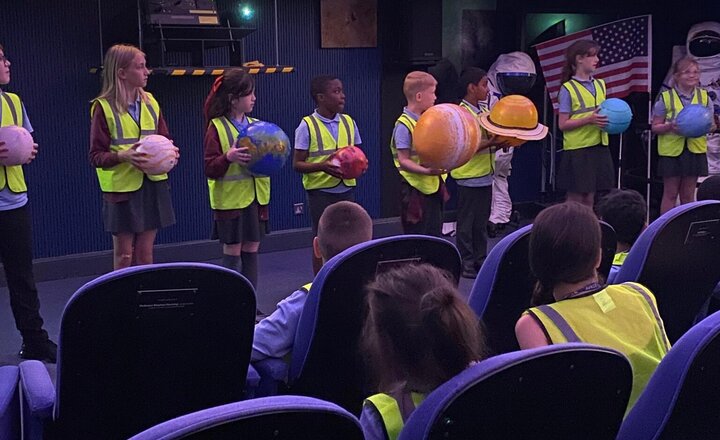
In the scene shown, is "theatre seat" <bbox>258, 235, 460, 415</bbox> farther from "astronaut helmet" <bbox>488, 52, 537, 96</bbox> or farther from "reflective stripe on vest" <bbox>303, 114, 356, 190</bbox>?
"astronaut helmet" <bbox>488, 52, 537, 96</bbox>

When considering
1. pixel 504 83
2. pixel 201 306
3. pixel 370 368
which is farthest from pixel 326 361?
pixel 504 83

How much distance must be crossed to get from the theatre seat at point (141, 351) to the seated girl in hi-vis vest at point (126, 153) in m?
2.02

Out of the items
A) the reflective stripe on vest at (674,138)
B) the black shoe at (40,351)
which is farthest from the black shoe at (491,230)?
the black shoe at (40,351)

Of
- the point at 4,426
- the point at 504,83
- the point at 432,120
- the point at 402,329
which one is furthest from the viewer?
the point at 504,83

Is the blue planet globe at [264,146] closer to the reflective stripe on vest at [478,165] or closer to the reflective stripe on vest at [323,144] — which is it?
the reflective stripe on vest at [323,144]

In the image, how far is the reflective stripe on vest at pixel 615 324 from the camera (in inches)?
76.4

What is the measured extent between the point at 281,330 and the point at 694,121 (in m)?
4.68

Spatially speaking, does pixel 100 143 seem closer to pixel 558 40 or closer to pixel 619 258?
pixel 619 258

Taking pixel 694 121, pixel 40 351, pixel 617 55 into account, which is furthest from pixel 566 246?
pixel 617 55

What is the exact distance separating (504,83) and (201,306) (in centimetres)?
548

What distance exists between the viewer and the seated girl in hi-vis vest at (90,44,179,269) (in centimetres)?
418

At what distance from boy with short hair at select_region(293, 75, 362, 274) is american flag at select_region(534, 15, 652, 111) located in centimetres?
313

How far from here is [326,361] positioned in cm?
246

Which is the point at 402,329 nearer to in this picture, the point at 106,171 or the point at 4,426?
the point at 4,426
